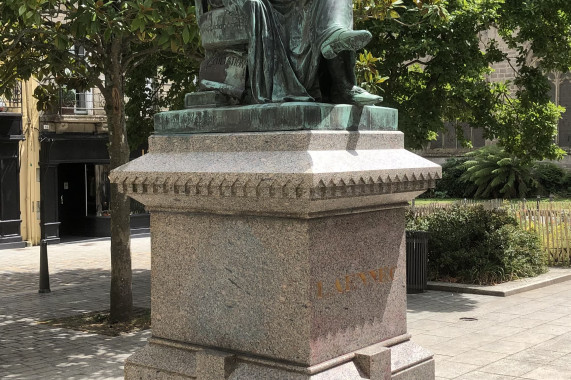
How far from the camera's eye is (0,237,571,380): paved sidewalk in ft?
30.9

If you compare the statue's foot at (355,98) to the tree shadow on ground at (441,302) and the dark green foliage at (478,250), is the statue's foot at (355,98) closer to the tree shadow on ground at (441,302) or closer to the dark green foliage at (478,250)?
the tree shadow on ground at (441,302)

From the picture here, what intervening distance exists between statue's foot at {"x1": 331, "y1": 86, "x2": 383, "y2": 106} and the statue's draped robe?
0.14m

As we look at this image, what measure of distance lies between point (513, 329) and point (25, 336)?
682cm

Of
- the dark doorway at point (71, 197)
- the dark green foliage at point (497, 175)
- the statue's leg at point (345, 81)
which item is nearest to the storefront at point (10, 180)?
the dark doorway at point (71, 197)

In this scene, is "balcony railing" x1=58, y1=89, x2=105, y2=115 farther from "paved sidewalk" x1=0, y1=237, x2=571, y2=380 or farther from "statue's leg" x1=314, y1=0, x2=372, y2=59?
"statue's leg" x1=314, y1=0, x2=372, y2=59

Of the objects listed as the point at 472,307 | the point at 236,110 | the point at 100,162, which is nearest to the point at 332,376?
the point at 236,110

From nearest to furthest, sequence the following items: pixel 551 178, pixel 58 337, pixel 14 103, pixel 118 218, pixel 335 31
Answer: pixel 335 31, pixel 58 337, pixel 118 218, pixel 14 103, pixel 551 178

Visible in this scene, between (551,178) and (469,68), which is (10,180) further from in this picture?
(551,178)

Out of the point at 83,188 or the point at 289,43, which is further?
the point at 83,188

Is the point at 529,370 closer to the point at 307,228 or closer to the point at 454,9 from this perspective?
the point at 307,228

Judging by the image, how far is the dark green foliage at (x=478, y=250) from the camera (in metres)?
15.4

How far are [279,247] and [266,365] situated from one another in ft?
2.34

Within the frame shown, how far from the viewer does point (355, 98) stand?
17.1ft

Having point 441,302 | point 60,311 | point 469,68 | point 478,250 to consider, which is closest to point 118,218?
point 60,311
